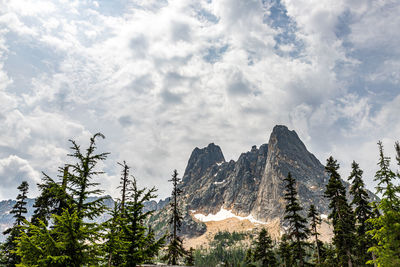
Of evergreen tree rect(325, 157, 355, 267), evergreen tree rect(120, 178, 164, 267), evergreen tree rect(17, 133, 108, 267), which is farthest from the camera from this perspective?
evergreen tree rect(325, 157, 355, 267)

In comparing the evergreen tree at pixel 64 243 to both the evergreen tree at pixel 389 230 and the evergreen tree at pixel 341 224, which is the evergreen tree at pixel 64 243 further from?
the evergreen tree at pixel 341 224

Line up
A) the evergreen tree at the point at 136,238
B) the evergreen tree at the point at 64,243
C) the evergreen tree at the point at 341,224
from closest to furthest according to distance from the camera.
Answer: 1. the evergreen tree at the point at 64,243
2. the evergreen tree at the point at 136,238
3. the evergreen tree at the point at 341,224

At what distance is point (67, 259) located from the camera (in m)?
11.8

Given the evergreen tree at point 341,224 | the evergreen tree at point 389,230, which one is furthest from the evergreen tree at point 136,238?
the evergreen tree at point 341,224

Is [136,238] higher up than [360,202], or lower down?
lower down

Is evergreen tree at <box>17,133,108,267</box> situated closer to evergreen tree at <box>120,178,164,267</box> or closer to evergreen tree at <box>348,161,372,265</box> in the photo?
evergreen tree at <box>120,178,164,267</box>

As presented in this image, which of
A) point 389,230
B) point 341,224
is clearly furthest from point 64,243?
point 341,224

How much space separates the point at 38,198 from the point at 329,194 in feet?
98.6

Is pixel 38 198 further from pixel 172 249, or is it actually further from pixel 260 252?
pixel 260 252

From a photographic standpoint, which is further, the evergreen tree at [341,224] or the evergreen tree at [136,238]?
the evergreen tree at [341,224]

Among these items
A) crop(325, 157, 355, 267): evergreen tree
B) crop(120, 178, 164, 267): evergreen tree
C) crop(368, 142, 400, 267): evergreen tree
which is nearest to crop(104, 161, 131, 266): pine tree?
crop(120, 178, 164, 267): evergreen tree

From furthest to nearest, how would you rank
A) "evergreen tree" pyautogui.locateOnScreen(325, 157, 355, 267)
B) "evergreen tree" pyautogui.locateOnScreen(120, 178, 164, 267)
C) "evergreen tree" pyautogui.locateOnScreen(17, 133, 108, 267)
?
"evergreen tree" pyautogui.locateOnScreen(325, 157, 355, 267)
"evergreen tree" pyautogui.locateOnScreen(120, 178, 164, 267)
"evergreen tree" pyautogui.locateOnScreen(17, 133, 108, 267)

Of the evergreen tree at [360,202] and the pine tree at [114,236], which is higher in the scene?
the evergreen tree at [360,202]

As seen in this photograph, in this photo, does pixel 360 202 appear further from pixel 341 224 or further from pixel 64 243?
pixel 64 243
